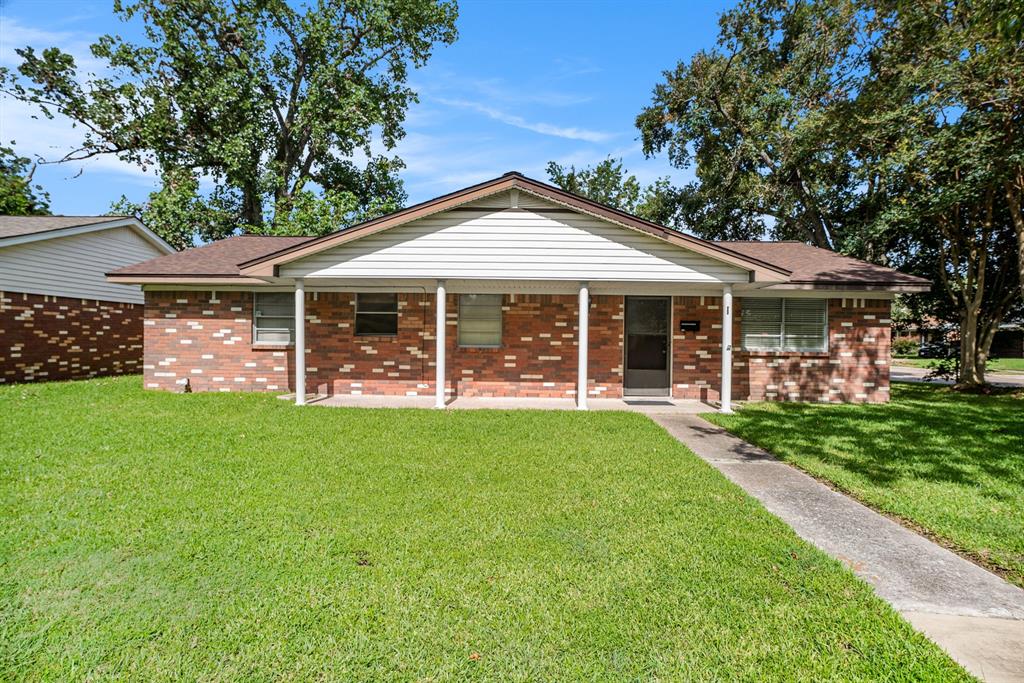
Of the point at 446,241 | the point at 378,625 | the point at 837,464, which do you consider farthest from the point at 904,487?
the point at 446,241

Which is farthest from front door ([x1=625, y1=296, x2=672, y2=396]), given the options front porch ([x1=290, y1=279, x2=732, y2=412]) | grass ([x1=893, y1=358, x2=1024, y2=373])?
grass ([x1=893, y1=358, x2=1024, y2=373])

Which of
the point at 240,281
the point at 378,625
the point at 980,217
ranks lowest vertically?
the point at 378,625

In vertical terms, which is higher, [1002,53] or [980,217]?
[1002,53]

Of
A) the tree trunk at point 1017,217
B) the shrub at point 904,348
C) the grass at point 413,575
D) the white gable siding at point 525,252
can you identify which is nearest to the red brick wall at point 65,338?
the grass at point 413,575

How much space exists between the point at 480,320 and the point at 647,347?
4000mm

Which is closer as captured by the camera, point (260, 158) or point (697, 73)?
point (697, 73)

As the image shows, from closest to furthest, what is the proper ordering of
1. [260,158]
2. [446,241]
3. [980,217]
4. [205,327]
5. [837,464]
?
[837,464] → [446,241] → [205,327] → [980,217] → [260,158]

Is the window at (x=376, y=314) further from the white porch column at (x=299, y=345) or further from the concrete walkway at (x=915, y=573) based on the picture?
the concrete walkway at (x=915, y=573)

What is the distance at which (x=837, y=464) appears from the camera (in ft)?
19.6

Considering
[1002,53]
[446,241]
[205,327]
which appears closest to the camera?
[446,241]

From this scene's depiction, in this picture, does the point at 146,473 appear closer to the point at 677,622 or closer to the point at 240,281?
the point at 677,622

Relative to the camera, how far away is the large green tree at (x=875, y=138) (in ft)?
39.2

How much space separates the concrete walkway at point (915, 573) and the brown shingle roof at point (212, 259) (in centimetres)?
1009

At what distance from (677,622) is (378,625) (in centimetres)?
166
